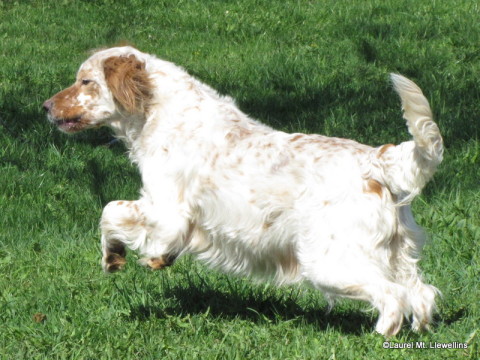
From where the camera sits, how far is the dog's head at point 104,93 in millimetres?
5008

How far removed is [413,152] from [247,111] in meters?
4.56

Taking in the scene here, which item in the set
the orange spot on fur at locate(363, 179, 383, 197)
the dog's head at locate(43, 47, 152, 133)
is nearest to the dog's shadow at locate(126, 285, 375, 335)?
the orange spot on fur at locate(363, 179, 383, 197)

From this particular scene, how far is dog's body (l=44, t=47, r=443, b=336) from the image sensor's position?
4.39m

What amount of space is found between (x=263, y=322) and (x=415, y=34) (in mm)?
6155

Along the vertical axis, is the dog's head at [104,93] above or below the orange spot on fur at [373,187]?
above

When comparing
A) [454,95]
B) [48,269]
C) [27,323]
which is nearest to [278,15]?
[454,95]

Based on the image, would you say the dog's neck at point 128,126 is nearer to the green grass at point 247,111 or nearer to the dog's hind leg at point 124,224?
the dog's hind leg at point 124,224

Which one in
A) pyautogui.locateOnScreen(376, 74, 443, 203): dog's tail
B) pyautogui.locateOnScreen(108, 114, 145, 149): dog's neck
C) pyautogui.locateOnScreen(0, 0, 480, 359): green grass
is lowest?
pyautogui.locateOnScreen(0, 0, 480, 359): green grass

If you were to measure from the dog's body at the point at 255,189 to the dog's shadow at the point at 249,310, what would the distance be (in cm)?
27

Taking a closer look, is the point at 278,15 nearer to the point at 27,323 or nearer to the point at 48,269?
the point at 48,269

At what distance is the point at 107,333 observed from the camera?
15.4 ft

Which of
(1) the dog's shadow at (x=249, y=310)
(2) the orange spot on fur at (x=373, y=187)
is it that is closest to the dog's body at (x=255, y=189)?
(2) the orange spot on fur at (x=373, y=187)

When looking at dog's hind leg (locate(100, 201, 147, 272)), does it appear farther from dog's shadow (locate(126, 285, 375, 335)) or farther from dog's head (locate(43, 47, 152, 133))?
dog's head (locate(43, 47, 152, 133))

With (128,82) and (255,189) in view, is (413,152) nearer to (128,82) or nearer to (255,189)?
(255,189)
